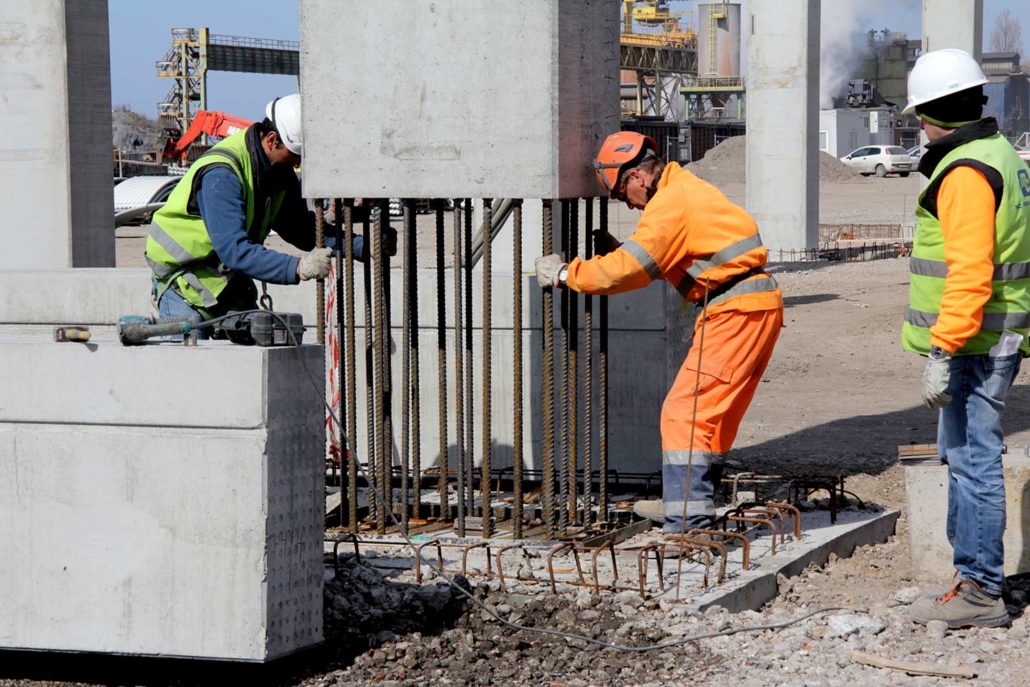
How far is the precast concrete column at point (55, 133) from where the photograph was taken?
33.1 ft

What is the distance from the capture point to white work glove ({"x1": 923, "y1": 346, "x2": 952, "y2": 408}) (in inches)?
179

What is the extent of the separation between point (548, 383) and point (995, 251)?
1.92m

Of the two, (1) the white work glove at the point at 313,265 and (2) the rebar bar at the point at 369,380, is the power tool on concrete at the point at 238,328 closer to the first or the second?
(1) the white work glove at the point at 313,265

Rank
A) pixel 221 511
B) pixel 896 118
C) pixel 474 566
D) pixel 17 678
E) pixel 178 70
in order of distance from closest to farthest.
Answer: pixel 221 511
pixel 17 678
pixel 474 566
pixel 178 70
pixel 896 118

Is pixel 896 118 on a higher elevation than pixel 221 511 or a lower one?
higher

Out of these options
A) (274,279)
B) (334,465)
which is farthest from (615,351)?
(274,279)

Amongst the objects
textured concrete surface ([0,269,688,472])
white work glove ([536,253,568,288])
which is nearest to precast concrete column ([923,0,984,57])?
textured concrete surface ([0,269,688,472])

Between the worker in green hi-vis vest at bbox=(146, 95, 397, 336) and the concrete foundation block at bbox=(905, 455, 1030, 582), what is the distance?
8.16ft

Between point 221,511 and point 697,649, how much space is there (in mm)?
1677

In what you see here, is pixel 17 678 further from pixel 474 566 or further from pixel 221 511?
pixel 474 566

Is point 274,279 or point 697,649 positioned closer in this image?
point 697,649

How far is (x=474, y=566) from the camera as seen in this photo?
5609 mm

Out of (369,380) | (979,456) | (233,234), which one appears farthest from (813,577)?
(233,234)

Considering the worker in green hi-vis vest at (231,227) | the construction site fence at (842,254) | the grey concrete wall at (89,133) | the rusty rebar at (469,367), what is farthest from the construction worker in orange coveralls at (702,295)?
the construction site fence at (842,254)
